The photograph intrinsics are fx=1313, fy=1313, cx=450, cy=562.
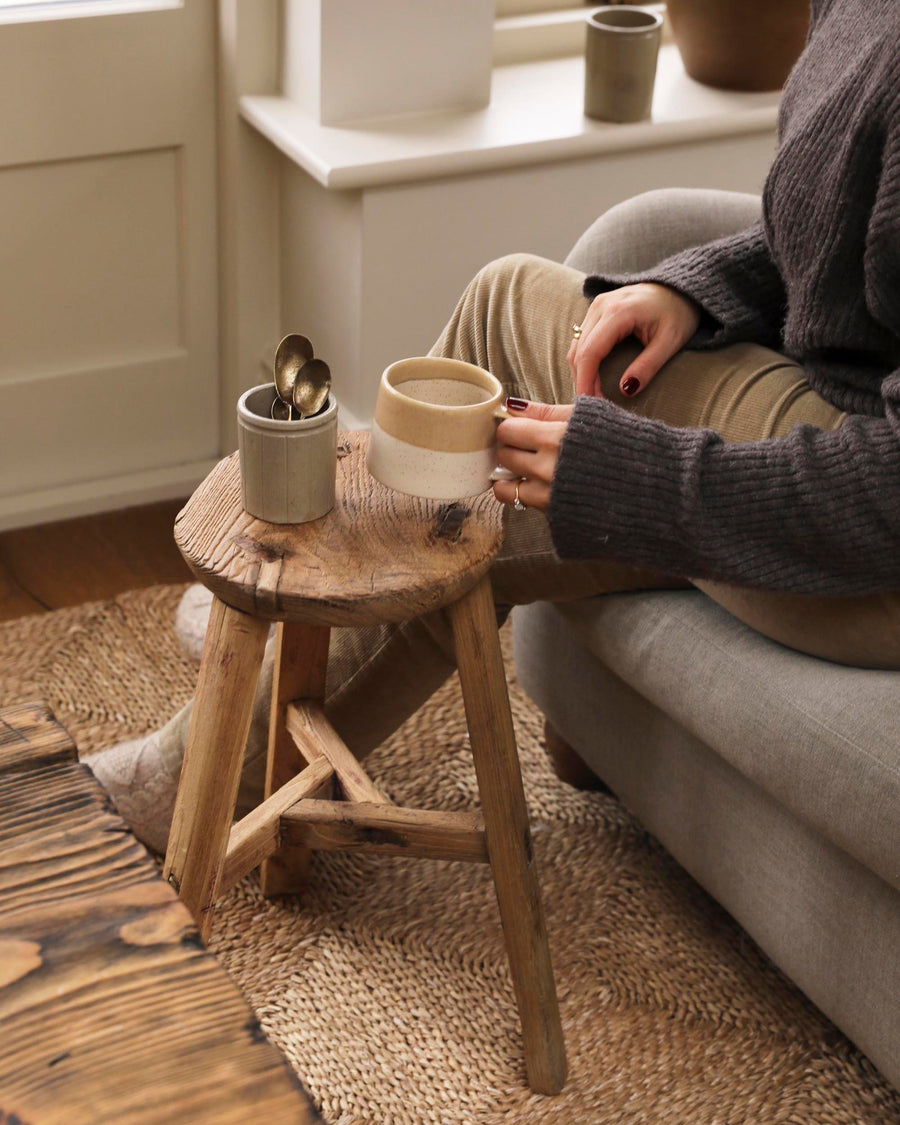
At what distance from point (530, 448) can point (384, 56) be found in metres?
0.99

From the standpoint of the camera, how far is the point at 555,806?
1512 millimetres

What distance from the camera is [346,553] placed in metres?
0.95

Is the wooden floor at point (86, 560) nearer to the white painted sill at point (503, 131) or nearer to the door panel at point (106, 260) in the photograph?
the door panel at point (106, 260)

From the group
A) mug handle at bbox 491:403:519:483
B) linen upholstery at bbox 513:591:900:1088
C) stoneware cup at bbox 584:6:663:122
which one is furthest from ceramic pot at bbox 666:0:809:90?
mug handle at bbox 491:403:519:483

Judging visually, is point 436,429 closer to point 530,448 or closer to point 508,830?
point 530,448

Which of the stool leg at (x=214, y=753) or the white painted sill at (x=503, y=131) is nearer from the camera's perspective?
the stool leg at (x=214, y=753)

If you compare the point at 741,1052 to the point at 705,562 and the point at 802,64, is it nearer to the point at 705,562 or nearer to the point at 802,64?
the point at 705,562

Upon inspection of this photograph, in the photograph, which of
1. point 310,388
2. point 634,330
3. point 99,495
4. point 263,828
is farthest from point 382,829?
point 99,495

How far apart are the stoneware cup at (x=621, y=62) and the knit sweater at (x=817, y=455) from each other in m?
0.79

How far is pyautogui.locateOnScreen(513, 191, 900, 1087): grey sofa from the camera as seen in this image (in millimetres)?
985

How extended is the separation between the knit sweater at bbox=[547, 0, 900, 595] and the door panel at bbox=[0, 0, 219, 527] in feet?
3.58

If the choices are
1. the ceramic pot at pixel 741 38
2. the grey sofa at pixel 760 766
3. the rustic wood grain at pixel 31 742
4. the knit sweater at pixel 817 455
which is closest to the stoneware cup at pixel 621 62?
the ceramic pot at pixel 741 38

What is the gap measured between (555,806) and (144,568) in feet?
2.46

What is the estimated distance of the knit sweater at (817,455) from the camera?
0.95 metres
